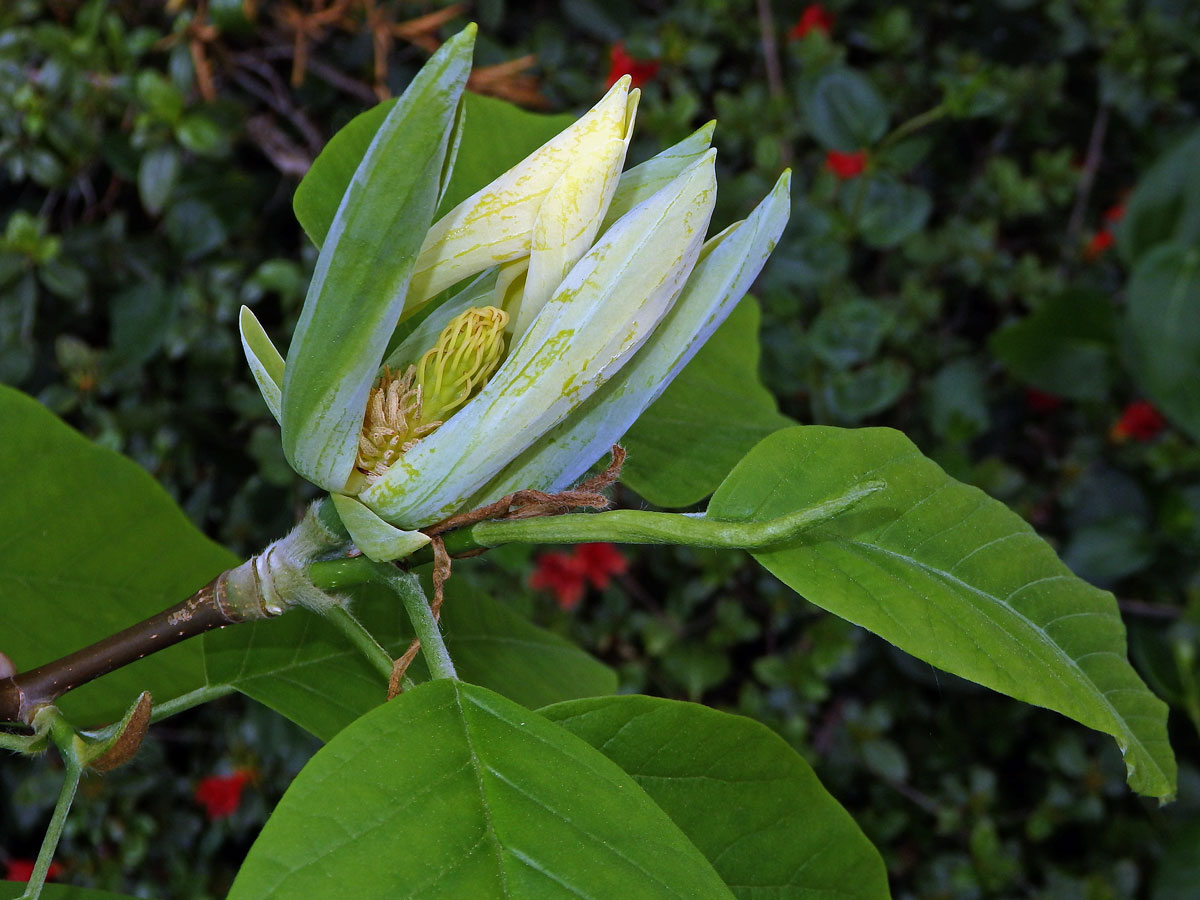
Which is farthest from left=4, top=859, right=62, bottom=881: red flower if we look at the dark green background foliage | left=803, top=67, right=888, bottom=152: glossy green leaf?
left=803, top=67, right=888, bottom=152: glossy green leaf

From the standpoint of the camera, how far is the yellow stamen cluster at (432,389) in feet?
1.44

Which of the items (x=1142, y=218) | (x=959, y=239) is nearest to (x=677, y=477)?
(x=959, y=239)

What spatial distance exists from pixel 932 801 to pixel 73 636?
145 cm

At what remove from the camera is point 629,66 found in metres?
1.58

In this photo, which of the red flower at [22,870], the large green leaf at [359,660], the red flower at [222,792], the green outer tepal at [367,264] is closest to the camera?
the green outer tepal at [367,264]

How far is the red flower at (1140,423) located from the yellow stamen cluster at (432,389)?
1.64 m

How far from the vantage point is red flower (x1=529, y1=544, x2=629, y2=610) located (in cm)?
148

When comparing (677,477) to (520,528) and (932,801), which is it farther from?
(932,801)

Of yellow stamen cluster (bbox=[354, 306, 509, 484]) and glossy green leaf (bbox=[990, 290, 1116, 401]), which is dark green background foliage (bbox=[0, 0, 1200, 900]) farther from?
yellow stamen cluster (bbox=[354, 306, 509, 484])

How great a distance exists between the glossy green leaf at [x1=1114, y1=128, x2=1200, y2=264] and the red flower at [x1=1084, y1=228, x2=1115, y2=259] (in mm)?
144

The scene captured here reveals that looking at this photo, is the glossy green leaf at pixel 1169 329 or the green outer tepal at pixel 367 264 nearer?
the green outer tepal at pixel 367 264

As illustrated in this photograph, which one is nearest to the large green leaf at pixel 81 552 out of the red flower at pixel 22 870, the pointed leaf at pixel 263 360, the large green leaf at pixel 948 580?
the pointed leaf at pixel 263 360

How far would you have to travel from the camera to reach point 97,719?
2.20 feet

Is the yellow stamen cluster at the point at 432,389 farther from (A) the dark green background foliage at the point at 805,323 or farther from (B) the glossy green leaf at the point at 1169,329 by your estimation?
(B) the glossy green leaf at the point at 1169,329
